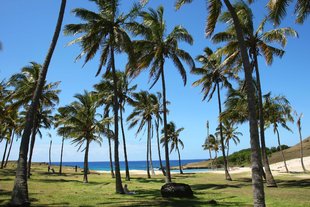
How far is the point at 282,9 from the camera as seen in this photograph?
1428 cm

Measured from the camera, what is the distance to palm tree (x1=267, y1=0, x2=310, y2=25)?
13836 mm

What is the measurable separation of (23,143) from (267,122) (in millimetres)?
33315

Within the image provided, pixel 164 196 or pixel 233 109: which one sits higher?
pixel 233 109

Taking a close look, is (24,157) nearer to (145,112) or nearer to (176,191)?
(176,191)

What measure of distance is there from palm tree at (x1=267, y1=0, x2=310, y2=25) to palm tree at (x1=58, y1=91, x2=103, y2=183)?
21112 mm

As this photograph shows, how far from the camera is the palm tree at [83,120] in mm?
31514

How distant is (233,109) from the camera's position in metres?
31.3

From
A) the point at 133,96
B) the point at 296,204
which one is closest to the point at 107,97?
the point at 133,96

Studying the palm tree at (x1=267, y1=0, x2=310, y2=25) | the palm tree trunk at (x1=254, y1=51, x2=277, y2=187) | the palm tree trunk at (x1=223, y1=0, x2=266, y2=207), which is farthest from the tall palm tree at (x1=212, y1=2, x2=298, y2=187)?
the palm tree trunk at (x1=223, y1=0, x2=266, y2=207)

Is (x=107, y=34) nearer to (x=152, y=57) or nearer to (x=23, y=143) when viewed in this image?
(x=152, y=57)

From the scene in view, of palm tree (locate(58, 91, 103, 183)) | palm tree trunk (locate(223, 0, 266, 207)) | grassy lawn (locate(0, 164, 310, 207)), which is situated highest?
palm tree (locate(58, 91, 103, 183))

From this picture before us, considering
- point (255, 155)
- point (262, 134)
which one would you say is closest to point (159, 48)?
point (262, 134)

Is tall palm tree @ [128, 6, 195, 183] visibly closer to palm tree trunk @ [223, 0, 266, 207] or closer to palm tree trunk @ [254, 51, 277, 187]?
palm tree trunk @ [254, 51, 277, 187]

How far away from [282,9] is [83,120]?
77.4 feet
